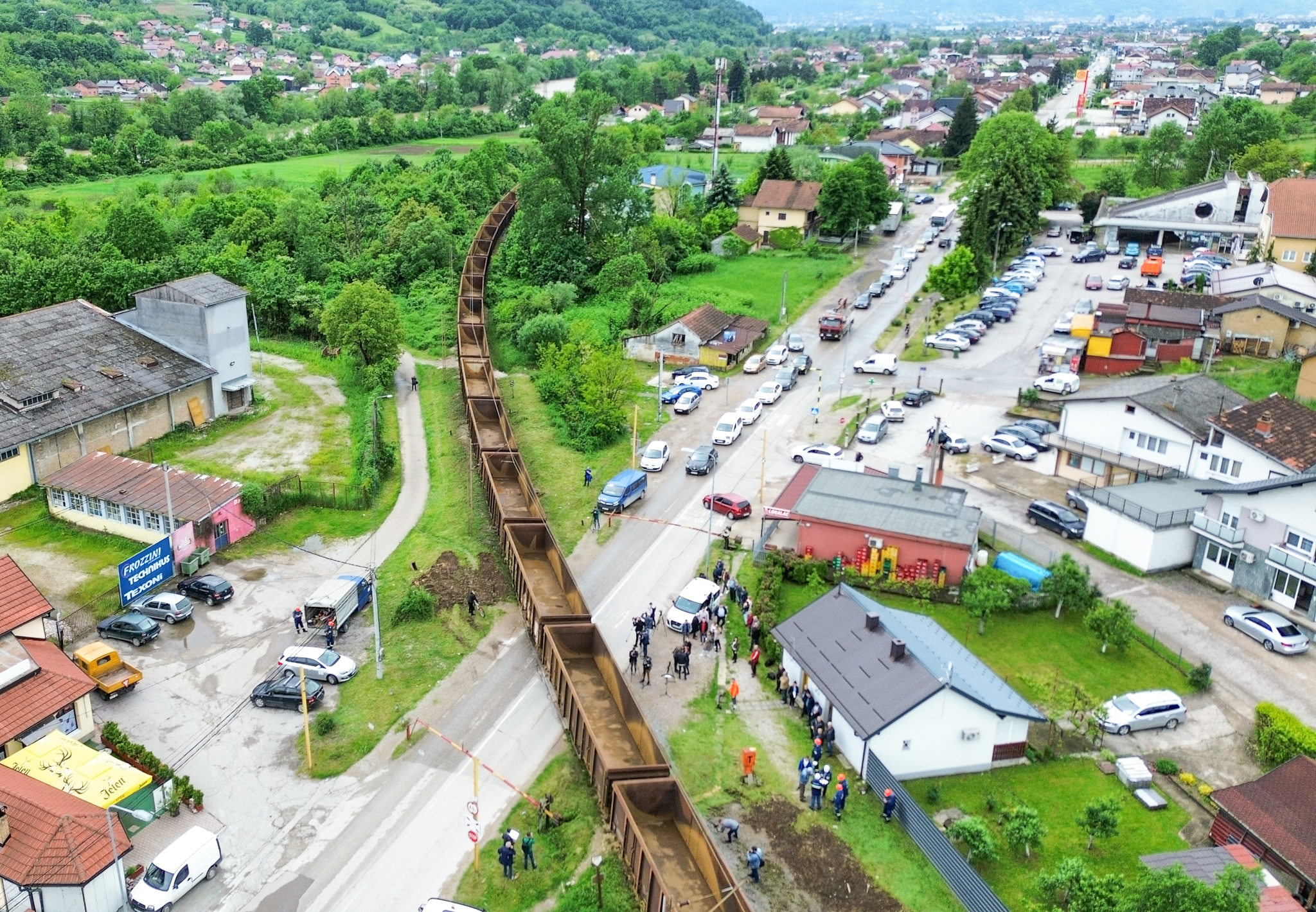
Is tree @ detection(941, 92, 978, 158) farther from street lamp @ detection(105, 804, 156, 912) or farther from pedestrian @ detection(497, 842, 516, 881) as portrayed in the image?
street lamp @ detection(105, 804, 156, 912)

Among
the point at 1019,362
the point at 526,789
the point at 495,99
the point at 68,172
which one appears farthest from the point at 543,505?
the point at 495,99

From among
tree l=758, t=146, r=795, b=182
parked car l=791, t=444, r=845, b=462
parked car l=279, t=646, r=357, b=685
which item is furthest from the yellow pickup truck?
tree l=758, t=146, r=795, b=182

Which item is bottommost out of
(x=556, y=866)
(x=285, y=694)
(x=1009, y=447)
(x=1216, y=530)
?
(x=556, y=866)

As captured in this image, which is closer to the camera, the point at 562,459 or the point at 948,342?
the point at 562,459

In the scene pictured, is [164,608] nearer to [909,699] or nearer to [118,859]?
[118,859]

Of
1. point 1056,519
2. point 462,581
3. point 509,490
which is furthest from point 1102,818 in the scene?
point 509,490

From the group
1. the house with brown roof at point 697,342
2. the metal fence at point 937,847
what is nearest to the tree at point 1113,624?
the metal fence at point 937,847
